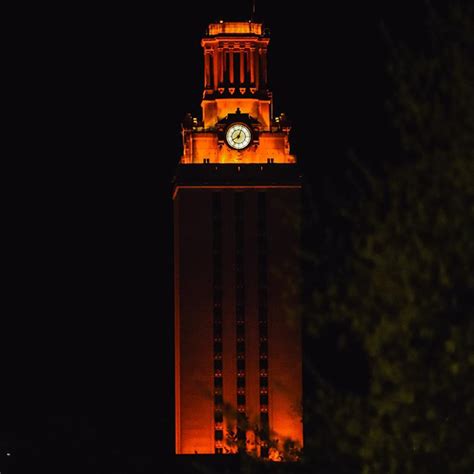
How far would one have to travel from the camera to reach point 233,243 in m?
114

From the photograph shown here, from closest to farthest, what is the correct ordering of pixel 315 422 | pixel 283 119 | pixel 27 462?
pixel 315 422
pixel 27 462
pixel 283 119

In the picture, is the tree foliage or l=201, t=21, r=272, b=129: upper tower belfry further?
l=201, t=21, r=272, b=129: upper tower belfry

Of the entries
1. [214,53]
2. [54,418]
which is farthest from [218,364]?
[214,53]

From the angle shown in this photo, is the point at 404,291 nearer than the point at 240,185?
Yes

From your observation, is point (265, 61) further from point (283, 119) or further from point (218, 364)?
point (218, 364)

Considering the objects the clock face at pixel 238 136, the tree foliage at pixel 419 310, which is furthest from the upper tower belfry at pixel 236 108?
the tree foliage at pixel 419 310

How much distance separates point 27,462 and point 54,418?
438 centimetres

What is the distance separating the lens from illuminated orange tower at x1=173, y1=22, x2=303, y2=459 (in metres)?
112

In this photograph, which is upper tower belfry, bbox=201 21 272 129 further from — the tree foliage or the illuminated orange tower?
the tree foliage

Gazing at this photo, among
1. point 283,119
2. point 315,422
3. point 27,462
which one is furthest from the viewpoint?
point 283,119

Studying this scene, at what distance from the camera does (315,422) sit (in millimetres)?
22375

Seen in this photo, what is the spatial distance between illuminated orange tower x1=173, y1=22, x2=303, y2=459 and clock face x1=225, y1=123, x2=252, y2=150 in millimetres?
86

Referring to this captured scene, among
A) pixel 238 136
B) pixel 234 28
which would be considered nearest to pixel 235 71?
pixel 234 28

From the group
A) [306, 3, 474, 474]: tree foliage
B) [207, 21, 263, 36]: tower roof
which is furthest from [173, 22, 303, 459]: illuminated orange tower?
[306, 3, 474, 474]: tree foliage
